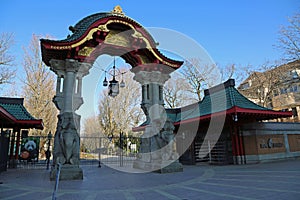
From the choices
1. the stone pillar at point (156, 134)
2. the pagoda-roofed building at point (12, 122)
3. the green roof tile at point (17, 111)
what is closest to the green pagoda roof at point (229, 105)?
the stone pillar at point (156, 134)

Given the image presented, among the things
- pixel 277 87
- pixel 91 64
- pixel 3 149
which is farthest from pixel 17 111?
pixel 277 87

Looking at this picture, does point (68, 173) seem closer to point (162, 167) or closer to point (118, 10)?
point (162, 167)

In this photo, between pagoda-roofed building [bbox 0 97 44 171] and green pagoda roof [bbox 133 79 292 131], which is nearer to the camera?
pagoda-roofed building [bbox 0 97 44 171]

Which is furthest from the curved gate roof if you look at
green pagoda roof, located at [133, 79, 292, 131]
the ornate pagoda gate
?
green pagoda roof, located at [133, 79, 292, 131]

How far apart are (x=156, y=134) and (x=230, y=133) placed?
21.7 feet

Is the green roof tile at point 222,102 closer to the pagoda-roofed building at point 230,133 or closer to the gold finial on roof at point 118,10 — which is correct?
the pagoda-roofed building at point 230,133

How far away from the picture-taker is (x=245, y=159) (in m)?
13.0

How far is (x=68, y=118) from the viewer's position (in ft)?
26.7

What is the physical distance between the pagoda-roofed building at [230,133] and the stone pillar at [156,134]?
3.89 meters

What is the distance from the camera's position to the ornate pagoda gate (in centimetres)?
802

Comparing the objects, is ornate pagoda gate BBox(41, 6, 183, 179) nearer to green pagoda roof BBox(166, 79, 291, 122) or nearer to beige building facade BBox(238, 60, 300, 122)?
green pagoda roof BBox(166, 79, 291, 122)

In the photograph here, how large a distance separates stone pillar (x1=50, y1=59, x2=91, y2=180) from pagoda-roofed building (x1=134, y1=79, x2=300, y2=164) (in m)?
7.95

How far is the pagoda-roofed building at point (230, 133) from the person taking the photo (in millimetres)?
12789

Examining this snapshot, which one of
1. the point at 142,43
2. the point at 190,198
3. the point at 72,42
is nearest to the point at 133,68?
the point at 142,43
